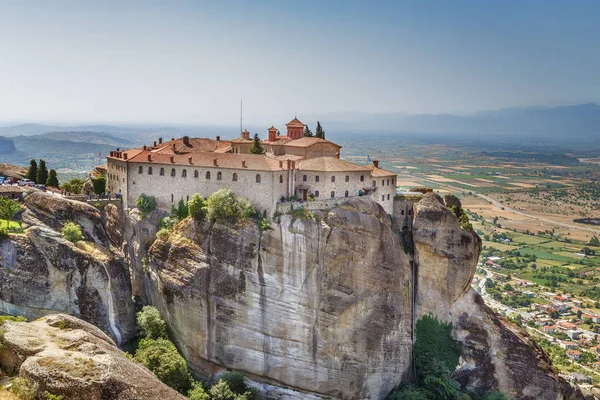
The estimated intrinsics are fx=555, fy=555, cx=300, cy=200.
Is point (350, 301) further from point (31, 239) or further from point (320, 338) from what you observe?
point (31, 239)

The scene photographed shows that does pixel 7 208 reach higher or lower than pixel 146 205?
higher

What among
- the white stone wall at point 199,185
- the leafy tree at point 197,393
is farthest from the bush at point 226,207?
the leafy tree at point 197,393

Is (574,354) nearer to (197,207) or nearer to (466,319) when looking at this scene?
(466,319)

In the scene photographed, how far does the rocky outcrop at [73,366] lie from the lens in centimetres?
2061

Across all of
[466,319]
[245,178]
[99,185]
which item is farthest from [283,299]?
[99,185]

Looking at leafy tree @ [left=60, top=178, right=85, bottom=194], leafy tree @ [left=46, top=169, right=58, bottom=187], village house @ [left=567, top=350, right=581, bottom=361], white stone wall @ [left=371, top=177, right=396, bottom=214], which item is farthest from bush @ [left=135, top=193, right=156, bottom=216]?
village house @ [left=567, top=350, right=581, bottom=361]

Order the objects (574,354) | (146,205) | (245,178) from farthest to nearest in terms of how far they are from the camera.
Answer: (574,354) < (146,205) < (245,178)

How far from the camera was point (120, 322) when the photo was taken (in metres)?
A: 47.2

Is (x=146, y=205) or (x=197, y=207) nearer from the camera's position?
(x=197, y=207)

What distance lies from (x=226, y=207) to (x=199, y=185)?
502cm

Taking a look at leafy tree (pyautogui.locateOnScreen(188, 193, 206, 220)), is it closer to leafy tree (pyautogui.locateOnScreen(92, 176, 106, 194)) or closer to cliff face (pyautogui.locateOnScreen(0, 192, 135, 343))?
cliff face (pyautogui.locateOnScreen(0, 192, 135, 343))

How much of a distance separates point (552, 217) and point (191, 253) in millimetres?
170121

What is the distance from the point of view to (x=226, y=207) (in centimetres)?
4716

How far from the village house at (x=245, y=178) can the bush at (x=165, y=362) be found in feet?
43.5
